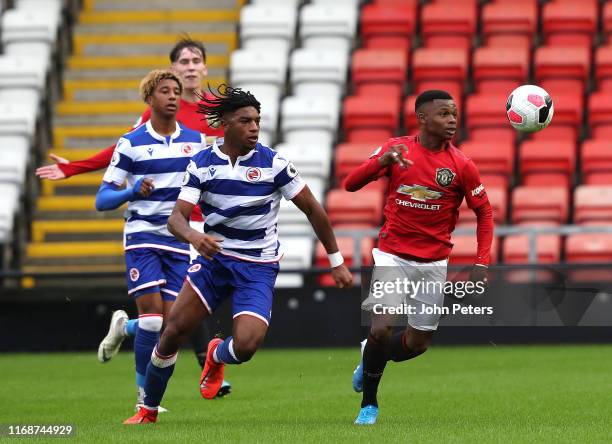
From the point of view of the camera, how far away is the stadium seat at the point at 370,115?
60.5ft

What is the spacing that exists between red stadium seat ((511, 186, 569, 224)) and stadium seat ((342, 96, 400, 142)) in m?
2.39

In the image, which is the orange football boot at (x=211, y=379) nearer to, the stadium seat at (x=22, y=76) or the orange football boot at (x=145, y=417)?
the orange football boot at (x=145, y=417)

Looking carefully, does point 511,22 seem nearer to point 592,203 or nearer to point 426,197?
point 592,203

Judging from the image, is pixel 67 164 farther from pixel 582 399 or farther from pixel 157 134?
pixel 582 399

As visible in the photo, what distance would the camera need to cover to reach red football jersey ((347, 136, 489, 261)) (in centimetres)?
874

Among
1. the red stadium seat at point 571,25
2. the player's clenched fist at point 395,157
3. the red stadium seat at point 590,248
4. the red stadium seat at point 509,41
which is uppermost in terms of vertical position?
the red stadium seat at point 571,25

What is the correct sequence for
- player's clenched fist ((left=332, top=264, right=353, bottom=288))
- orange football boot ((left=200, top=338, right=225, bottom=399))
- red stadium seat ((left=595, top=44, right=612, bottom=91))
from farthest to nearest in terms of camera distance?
1. red stadium seat ((left=595, top=44, right=612, bottom=91))
2. orange football boot ((left=200, top=338, right=225, bottom=399))
3. player's clenched fist ((left=332, top=264, right=353, bottom=288))

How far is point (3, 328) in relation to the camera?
616 inches

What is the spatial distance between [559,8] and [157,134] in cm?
1121

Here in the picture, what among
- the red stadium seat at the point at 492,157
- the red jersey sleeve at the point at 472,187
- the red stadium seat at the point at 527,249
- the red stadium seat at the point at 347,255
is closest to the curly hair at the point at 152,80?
the red jersey sleeve at the point at 472,187

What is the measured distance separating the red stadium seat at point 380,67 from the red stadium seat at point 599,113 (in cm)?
269

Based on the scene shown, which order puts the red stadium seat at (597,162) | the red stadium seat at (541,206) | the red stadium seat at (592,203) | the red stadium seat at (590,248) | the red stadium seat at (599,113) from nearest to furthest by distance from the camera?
the red stadium seat at (590,248) → the red stadium seat at (592,203) → the red stadium seat at (541,206) → the red stadium seat at (597,162) → the red stadium seat at (599,113)

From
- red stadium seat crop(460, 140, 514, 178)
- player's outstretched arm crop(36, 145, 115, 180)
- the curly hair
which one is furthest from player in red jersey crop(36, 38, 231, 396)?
red stadium seat crop(460, 140, 514, 178)

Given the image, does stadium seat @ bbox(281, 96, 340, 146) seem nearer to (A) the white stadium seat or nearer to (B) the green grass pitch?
(A) the white stadium seat
